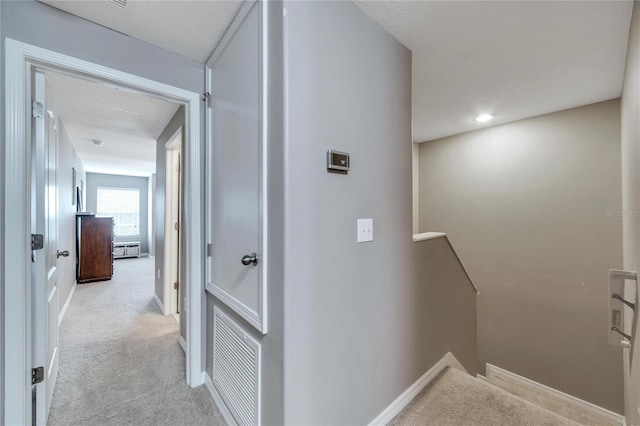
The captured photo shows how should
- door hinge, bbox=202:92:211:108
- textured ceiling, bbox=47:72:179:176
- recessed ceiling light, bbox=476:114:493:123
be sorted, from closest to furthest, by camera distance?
door hinge, bbox=202:92:211:108, textured ceiling, bbox=47:72:179:176, recessed ceiling light, bbox=476:114:493:123

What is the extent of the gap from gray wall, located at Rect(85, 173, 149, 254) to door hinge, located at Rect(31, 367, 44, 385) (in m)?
7.43

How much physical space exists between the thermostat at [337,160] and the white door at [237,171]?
326mm

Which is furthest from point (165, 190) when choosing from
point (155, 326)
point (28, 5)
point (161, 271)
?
point (28, 5)

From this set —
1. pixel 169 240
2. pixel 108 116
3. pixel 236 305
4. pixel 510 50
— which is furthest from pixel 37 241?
pixel 510 50

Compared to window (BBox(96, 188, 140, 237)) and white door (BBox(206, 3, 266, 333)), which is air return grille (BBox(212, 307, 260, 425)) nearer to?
white door (BBox(206, 3, 266, 333))

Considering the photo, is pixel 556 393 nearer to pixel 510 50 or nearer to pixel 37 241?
pixel 510 50

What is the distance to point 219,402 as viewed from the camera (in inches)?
66.5

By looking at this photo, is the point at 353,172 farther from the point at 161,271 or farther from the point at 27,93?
the point at 161,271

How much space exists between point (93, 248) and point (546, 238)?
7.24 metres

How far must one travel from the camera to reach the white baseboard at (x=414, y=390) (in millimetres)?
1556

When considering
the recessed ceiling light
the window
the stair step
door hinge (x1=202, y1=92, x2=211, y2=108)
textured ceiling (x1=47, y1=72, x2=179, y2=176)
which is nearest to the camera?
door hinge (x1=202, y1=92, x2=211, y2=108)

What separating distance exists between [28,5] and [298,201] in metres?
1.75

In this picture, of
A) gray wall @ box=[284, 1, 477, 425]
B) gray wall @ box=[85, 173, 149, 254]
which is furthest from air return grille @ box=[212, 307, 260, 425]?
gray wall @ box=[85, 173, 149, 254]

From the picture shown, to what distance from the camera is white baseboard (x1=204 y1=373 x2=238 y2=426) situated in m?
1.55
